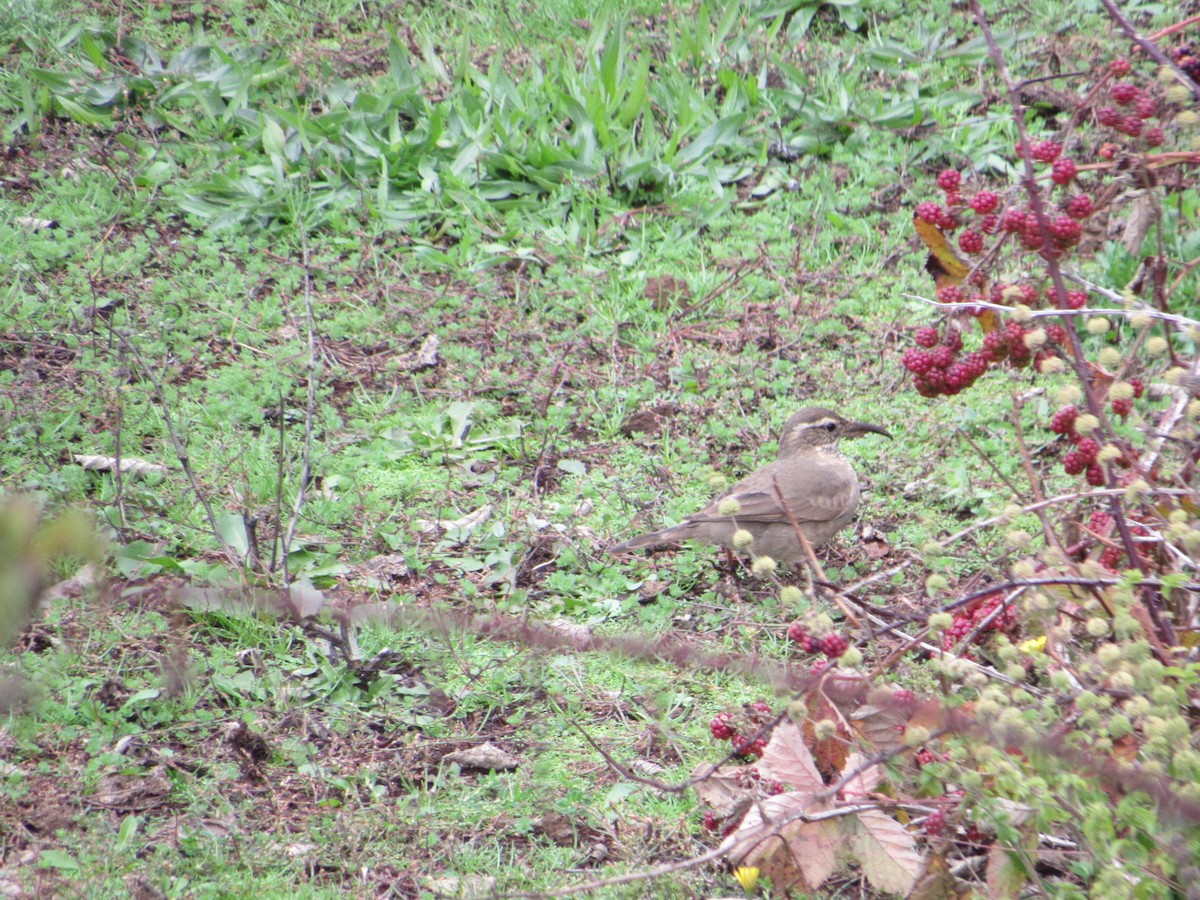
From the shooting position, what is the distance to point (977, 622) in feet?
13.3

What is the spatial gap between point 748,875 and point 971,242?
2.11 metres

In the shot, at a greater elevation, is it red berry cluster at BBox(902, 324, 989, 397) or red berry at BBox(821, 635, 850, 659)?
red berry cluster at BBox(902, 324, 989, 397)

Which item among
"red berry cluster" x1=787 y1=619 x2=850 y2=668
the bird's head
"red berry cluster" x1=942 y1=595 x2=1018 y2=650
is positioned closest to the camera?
"red berry cluster" x1=787 y1=619 x2=850 y2=668

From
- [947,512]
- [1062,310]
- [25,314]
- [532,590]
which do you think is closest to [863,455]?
[947,512]

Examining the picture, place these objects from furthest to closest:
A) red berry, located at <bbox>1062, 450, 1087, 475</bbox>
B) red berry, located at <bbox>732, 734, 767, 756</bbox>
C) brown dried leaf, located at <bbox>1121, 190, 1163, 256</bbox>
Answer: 1. brown dried leaf, located at <bbox>1121, 190, 1163, 256</bbox>
2. red berry, located at <bbox>1062, 450, 1087, 475</bbox>
3. red berry, located at <bbox>732, 734, 767, 756</bbox>

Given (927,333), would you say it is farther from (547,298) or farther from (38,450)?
(38,450)

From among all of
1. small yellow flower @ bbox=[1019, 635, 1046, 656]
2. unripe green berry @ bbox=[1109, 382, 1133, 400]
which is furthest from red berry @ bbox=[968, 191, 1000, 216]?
small yellow flower @ bbox=[1019, 635, 1046, 656]

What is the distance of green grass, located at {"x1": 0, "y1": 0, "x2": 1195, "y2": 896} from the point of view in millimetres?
4391

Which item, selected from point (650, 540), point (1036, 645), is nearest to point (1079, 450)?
point (1036, 645)

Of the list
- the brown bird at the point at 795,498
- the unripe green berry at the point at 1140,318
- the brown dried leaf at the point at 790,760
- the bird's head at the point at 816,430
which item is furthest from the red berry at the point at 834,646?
the bird's head at the point at 816,430

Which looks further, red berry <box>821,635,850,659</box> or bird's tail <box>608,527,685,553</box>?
bird's tail <box>608,527,685,553</box>

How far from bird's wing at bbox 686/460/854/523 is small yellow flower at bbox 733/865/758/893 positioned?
222 centimetres

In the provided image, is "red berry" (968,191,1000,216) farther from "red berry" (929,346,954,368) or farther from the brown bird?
the brown bird

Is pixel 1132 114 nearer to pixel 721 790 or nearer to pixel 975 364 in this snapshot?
pixel 975 364
